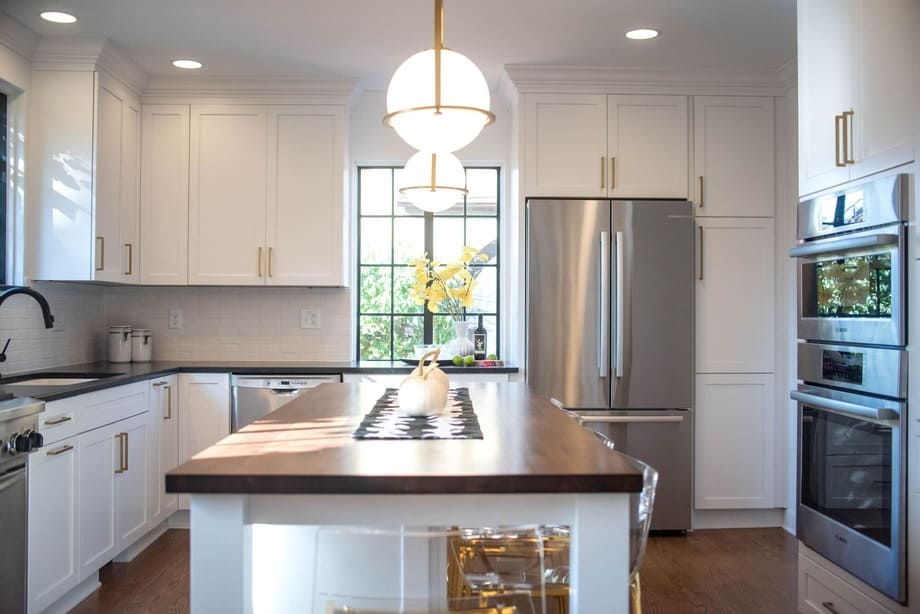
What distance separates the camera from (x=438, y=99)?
208 cm

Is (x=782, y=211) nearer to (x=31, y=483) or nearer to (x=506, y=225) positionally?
(x=506, y=225)

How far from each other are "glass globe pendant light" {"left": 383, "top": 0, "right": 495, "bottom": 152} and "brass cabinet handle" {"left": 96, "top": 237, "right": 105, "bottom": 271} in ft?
8.13

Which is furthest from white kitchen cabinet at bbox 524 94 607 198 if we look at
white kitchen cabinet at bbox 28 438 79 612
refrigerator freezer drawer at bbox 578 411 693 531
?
white kitchen cabinet at bbox 28 438 79 612

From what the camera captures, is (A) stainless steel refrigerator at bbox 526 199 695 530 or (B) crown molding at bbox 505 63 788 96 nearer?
(A) stainless steel refrigerator at bbox 526 199 695 530

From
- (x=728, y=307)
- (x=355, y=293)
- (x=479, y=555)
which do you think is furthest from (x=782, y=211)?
(x=479, y=555)

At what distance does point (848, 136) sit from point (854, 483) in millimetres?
1219

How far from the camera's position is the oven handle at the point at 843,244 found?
8.08 feet

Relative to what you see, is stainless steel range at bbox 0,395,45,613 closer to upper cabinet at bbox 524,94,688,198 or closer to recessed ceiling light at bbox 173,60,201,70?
recessed ceiling light at bbox 173,60,201,70

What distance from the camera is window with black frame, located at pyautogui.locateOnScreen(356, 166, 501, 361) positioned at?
5.07 m

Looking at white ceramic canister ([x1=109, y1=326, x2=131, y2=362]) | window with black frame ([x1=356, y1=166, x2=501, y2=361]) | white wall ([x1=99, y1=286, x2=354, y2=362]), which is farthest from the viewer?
window with black frame ([x1=356, y1=166, x2=501, y2=361])

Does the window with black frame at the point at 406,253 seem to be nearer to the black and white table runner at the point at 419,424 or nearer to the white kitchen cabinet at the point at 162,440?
the white kitchen cabinet at the point at 162,440

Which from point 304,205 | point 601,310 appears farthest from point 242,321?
point 601,310

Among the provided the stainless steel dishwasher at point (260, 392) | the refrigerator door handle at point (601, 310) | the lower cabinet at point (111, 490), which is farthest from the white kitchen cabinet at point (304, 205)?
the refrigerator door handle at point (601, 310)

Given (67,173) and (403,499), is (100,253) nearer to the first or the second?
(67,173)
